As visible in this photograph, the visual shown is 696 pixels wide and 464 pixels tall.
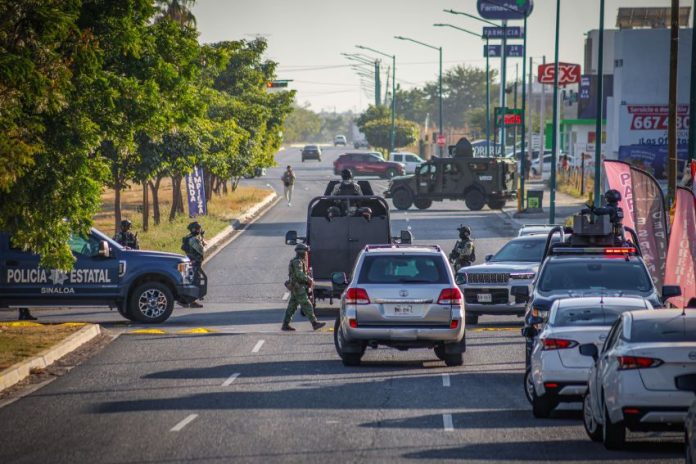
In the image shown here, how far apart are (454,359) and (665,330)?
25.6 ft

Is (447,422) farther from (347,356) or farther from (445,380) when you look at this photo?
(347,356)

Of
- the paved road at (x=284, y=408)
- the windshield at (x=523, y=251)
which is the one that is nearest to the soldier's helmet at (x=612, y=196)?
Result: the windshield at (x=523, y=251)

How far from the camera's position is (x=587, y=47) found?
120m

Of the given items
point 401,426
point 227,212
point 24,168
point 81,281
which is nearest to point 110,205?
point 227,212

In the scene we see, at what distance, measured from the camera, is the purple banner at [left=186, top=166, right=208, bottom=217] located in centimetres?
5041

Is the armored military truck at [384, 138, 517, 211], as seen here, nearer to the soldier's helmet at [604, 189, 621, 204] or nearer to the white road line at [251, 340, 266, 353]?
the soldier's helmet at [604, 189, 621, 204]

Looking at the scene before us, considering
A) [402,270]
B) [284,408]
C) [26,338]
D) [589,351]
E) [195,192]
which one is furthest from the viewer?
[195,192]

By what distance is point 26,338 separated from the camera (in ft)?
74.9

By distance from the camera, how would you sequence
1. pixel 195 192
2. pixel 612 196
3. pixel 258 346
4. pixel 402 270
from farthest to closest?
pixel 195 192
pixel 612 196
pixel 258 346
pixel 402 270

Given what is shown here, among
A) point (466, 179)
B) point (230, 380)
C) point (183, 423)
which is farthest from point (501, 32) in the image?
point (183, 423)

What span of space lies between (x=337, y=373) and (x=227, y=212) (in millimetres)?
39774

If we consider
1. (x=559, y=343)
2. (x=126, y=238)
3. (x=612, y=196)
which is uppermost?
(x=612, y=196)

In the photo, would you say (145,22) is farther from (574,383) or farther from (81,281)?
(574,383)

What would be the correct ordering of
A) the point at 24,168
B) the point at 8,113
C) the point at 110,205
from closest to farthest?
1. the point at 8,113
2. the point at 24,168
3. the point at 110,205
